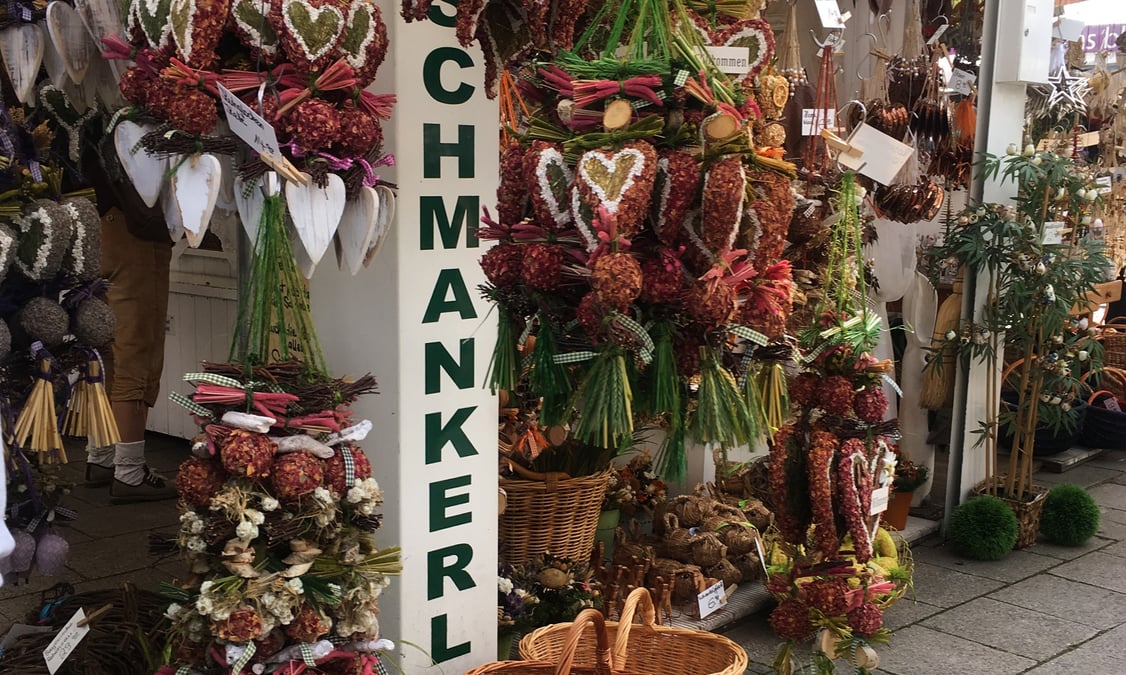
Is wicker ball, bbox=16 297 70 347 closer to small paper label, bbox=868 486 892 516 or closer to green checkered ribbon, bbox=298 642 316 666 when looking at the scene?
green checkered ribbon, bbox=298 642 316 666

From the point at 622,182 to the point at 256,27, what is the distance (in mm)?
700

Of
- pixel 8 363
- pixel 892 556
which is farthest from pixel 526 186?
pixel 892 556

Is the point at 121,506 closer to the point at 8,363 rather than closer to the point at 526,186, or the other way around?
the point at 8,363

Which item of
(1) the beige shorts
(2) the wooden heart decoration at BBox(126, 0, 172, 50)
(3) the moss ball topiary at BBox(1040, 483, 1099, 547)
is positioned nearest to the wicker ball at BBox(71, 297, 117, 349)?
(2) the wooden heart decoration at BBox(126, 0, 172, 50)

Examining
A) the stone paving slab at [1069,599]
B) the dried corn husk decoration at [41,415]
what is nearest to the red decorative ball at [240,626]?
the dried corn husk decoration at [41,415]

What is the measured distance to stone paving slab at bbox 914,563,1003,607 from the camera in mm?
4238

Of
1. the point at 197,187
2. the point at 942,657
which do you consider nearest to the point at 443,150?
the point at 197,187

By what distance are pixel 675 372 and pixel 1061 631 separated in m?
2.84

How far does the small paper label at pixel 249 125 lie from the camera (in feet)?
5.96

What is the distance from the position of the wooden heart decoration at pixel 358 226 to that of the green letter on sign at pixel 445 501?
71cm

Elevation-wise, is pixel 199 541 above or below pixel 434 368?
below

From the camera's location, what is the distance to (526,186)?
6.21 feet

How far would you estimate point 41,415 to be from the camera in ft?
6.79

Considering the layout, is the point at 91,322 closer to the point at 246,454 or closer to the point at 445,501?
the point at 246,454
